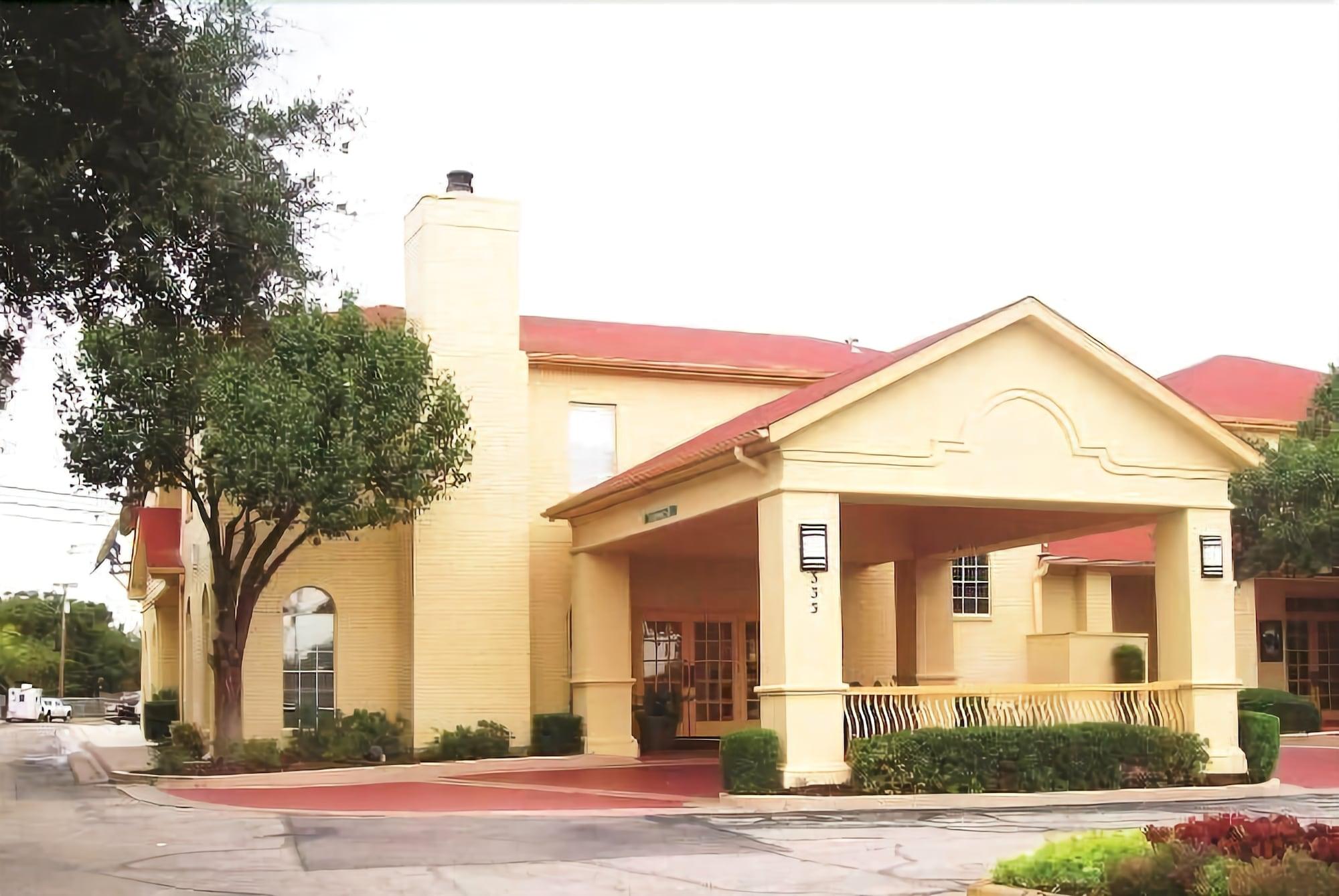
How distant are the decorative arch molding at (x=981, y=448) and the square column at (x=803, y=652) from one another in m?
0.72

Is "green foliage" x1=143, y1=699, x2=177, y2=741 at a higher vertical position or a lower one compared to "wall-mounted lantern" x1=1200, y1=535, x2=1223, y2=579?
lower

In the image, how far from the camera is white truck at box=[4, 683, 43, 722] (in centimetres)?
6444

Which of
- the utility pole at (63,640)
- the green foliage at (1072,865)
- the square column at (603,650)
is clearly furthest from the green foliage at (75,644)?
the green foliage at (1072,865)

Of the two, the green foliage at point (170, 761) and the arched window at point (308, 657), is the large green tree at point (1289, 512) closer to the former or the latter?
the arched window at point (308, 657)

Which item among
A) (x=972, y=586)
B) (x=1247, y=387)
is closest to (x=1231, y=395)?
(x=1247, y=387)

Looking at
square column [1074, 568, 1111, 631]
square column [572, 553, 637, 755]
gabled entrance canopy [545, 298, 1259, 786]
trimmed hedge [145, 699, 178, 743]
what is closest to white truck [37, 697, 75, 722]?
trimmed hedge [145, 699, 178, 743]

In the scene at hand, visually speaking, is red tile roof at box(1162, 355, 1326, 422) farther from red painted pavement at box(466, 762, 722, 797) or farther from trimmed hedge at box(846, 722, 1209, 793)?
red painted pavement at box(466, 762, 722, 797)

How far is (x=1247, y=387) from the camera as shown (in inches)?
1438

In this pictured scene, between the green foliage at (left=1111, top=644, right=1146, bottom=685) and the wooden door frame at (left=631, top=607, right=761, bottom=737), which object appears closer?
the green foliage at (left=1111, top=644, right=1146, bottom=685)

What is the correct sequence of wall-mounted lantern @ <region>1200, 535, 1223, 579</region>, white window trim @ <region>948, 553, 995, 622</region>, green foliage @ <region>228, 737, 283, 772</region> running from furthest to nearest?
1. white window trim @ <region>948, 553, 995, 622</region>
2. green foliage @ <region>228, 737, 283, 772</region>
3. wall-mounted lantern @ <region>1200, 535, 1223, 579</region>

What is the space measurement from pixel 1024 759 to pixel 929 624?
8.90m

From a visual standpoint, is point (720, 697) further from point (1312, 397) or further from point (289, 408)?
point (1312, 397)

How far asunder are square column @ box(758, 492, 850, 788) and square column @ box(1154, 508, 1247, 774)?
5055 mm

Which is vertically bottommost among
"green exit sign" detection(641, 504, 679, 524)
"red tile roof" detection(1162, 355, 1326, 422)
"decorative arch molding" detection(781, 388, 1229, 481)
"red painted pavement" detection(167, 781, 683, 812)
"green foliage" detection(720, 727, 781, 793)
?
"red painted pavement" detection(167, 781, 683, 812)
